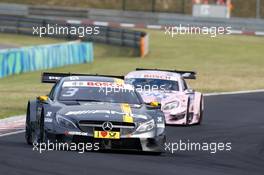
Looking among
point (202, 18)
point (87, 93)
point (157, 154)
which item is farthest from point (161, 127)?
point (202, 18)

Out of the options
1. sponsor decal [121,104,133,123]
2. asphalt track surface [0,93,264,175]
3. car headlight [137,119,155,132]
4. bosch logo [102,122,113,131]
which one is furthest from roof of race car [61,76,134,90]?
bosch logo [102,122,113,131]

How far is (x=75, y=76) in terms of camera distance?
1591 centimetres

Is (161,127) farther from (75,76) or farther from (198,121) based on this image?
(198,121)

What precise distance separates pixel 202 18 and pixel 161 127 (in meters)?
42.1

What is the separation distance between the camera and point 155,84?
20375 millimetres

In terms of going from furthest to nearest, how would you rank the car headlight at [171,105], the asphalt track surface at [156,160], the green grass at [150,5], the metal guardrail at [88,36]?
the green grass at [150,5] → the metal guardrail at [88,36] → the car headlight at [171,105] → the asphalt track surface at [156,160]

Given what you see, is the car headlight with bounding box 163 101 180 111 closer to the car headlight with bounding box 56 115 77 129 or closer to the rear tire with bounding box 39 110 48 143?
the rear tire with bounding box 39 110 48 143

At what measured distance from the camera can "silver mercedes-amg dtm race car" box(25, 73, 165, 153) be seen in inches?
540

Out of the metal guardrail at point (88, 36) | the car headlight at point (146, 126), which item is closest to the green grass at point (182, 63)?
the metal guardrail at point (88, 36)

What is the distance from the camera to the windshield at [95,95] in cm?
1503

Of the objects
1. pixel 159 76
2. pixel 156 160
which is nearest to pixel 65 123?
pixel 156 160

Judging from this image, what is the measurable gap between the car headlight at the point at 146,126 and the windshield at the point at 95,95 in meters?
1.09

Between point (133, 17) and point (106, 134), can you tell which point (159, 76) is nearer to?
point (106, 134)

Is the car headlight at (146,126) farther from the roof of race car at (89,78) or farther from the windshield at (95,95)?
Answer: the roof of race car at (89,78)
